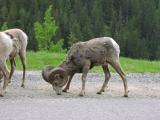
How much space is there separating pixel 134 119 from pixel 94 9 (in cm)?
11428

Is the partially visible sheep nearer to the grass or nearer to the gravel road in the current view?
the gravel road

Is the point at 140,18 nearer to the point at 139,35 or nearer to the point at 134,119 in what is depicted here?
the point at 139,35

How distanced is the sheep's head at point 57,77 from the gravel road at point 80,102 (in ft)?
0.95

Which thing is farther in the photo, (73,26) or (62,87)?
(73,26)

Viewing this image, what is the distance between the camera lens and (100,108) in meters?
→ 13.8

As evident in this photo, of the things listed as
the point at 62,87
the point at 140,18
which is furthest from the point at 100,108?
the point at 140,18

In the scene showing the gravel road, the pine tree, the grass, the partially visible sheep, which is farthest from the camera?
the pine tree

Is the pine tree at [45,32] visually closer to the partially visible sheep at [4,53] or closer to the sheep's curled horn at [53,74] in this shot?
the sheep's curled horn at [53,74]

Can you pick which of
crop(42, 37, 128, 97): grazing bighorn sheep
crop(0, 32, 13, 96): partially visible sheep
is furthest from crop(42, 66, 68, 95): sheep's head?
crop(0, 32, 13, 96): partially visible sheep

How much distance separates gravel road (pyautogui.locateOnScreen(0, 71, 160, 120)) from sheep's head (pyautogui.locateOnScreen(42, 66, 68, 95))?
291mm

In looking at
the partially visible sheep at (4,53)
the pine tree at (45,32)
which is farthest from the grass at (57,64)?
the pine tree at (45,32)

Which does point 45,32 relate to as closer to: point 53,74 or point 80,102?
point 53,74

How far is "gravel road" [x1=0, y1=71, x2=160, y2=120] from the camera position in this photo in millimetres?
12500

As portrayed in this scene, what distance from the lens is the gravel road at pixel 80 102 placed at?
41.0ft
